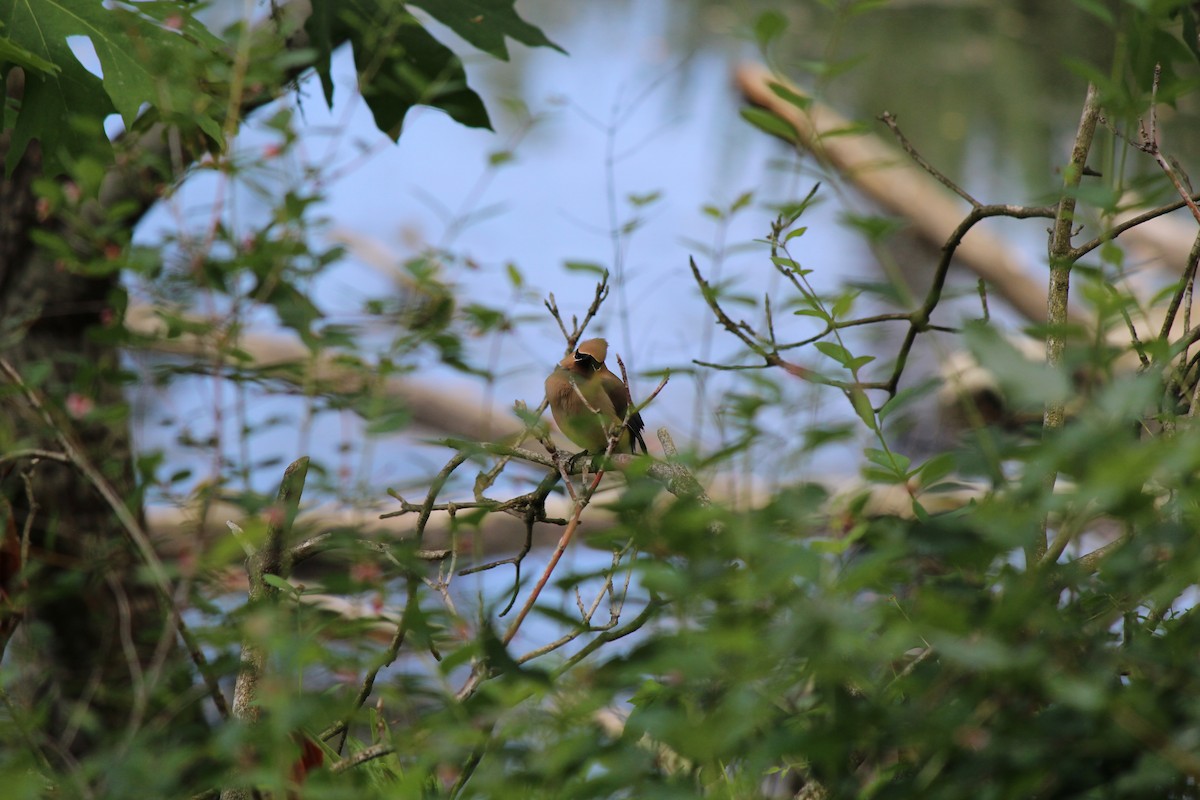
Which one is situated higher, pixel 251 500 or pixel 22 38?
pixel 22 38

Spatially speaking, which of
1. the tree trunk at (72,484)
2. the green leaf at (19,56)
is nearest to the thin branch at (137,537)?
the tree trunk at (72,484)

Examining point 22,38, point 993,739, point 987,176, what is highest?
point 987,176

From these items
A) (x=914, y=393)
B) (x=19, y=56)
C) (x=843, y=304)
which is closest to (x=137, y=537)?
(x=19, y=56)

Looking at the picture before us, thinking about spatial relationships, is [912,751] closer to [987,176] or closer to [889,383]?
[889,383]

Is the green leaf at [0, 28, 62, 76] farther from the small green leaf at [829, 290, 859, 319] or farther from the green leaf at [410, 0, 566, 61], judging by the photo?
the small green leaf at [829, 290, 859, 319]

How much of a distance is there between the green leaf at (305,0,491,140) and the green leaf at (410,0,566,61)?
0.07 meters

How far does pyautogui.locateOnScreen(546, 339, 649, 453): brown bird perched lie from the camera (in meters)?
1.24

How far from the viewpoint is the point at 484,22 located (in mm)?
1610

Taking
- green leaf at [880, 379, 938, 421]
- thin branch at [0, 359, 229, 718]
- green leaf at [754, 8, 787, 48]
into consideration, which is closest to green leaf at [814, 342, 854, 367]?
green leaf at [880, 379, 938, 421]

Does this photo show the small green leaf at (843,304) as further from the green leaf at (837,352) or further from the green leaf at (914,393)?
the green leaf at (914,393)

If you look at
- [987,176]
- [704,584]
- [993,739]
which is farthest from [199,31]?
[987,176]

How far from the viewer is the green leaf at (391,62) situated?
5.46 feet

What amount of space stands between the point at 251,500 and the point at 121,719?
2.93 ft

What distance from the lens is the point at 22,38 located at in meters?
1.26
